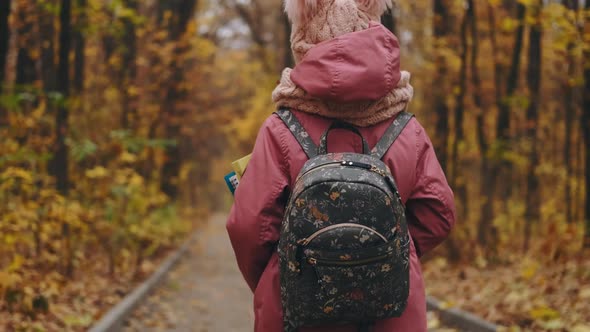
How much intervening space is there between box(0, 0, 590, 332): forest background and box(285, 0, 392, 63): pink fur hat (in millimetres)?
4104

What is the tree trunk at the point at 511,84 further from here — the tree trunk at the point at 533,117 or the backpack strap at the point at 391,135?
the backpack strap at the point at 391,135

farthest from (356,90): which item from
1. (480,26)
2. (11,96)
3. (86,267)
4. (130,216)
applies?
(480,26)

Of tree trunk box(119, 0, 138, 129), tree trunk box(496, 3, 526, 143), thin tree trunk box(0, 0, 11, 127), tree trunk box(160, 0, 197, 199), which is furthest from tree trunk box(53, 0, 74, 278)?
tree trunk box(496, 3, 526, 143)

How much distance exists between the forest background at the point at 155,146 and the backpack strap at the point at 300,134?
424 cm

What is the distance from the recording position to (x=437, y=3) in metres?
12.1

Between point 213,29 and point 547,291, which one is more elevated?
point 213,29

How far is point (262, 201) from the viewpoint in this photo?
102 inches

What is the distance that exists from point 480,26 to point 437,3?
3.85m

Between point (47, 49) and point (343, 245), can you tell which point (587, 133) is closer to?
point (47, 49)

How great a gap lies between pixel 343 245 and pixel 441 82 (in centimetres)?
1049

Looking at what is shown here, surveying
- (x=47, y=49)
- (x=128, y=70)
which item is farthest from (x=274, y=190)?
(x=128, y=70)

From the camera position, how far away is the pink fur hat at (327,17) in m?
2.77

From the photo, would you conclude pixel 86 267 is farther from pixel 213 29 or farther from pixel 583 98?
pixel 213 29

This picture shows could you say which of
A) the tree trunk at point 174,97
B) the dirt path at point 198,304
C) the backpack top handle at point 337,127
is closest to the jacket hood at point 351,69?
the backpack top handle at point 337,127
